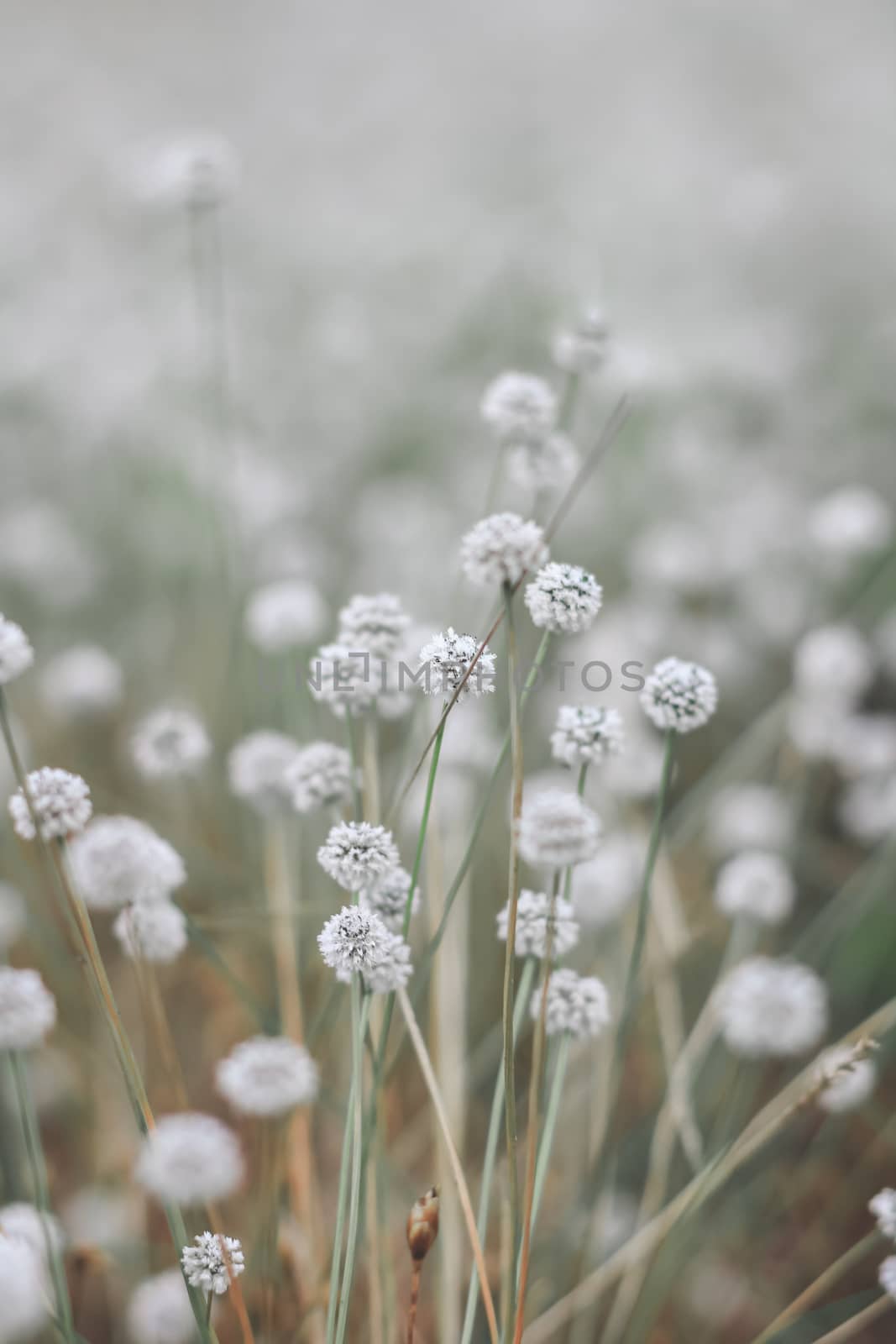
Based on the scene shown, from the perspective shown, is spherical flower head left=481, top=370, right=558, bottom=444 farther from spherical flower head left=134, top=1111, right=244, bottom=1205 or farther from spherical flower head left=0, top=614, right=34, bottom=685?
spherical flower head left=134, top=1111, right=244, bottom=1205

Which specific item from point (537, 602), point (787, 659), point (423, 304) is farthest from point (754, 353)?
point (537, 602)

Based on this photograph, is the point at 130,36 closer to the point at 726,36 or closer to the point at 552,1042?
the point at 726,36

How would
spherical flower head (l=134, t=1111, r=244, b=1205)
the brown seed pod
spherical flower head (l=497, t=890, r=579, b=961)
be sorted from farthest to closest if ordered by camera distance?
spherical flower head (l=497, t=890, r=579, b=961)
the brown seed pod
spherical flower head (l=134, t=1111, r=244, b=1205)

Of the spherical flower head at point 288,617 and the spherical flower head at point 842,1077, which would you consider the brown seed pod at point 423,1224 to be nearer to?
the spherical flower head at point 842,1077

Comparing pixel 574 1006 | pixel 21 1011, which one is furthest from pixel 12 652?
pixel 574 1006

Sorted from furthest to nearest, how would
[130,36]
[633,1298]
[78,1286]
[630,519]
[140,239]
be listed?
1. [130,36]
2. [140,239]
3. [630,519]
4. [633,1298]
5. [78,1286]

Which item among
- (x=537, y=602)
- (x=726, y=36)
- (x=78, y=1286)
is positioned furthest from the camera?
(x=726, y=36)

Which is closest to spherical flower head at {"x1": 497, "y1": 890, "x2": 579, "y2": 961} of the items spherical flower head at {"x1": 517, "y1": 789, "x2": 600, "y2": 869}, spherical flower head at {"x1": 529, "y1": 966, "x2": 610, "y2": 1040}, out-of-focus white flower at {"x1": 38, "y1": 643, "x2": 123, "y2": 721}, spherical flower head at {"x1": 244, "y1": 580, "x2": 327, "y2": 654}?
spherical flower head at {"x1": 529, "y1": 966, "x2": 610, "y2": 1040}

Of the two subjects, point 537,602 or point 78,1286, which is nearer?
point 537,602
